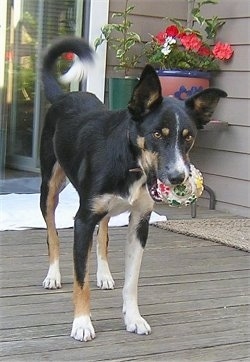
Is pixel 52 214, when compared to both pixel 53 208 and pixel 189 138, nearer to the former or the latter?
pixel 53 208

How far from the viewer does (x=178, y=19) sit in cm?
577

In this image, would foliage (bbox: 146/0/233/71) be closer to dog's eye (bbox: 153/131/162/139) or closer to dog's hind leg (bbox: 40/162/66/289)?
dog's hind leg (bbox: 40/162/66/289)

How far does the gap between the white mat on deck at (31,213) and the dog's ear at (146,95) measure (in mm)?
1632

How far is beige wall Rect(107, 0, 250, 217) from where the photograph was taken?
5309 millimetres

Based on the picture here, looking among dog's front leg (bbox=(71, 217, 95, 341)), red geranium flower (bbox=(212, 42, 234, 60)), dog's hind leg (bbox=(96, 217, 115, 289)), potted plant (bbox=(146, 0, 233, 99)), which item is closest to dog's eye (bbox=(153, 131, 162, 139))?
dog's front leg (bbox=(71, 217, 95, 341))

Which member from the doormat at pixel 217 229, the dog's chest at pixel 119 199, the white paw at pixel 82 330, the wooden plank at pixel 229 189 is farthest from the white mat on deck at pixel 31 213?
the white paw at pixel 82 330

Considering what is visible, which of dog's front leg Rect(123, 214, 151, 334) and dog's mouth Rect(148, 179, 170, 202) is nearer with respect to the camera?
dog's mouth Rect(148, 179, 170, 202)

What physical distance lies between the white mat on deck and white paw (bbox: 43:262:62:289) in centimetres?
96

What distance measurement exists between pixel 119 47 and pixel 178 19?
73 cm

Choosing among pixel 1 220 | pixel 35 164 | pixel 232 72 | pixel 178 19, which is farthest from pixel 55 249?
pixel 178 19

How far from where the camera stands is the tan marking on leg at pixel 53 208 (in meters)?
3.21

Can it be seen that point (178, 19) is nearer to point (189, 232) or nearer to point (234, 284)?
point (189, 232)

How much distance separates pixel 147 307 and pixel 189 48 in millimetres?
2705

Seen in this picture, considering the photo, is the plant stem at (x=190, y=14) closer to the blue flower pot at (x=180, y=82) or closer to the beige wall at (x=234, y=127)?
the beige wall at (x=234, y=127)
